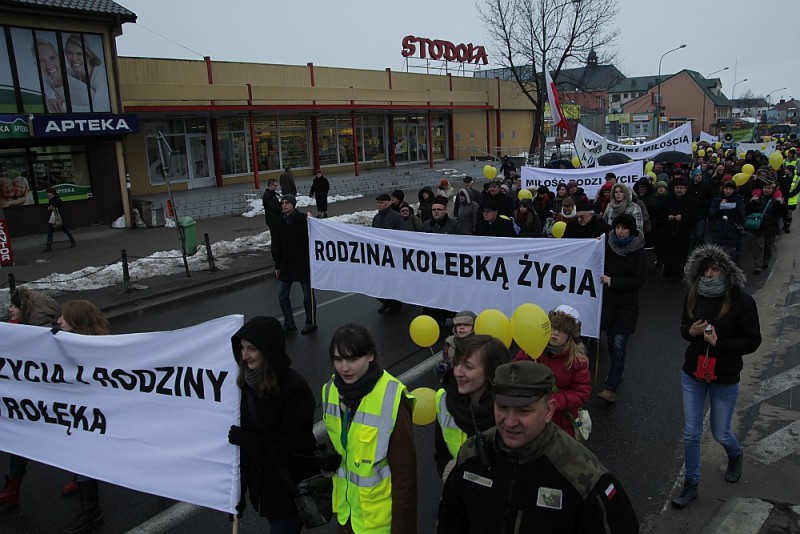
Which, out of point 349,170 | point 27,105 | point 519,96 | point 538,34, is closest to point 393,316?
point 27,105

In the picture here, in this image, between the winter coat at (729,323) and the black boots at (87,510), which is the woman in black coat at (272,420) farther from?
the winter coat at (729,323)

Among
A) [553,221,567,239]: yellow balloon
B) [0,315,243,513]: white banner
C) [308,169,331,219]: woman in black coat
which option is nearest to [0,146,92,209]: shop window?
[308,169,331,219]: woman in black coat

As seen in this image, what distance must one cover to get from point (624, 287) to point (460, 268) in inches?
81.2

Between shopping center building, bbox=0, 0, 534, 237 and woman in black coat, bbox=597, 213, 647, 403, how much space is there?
967 cm

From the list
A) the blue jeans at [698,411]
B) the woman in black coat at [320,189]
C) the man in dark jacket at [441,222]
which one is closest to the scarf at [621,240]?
the blue jeans at [698,411]

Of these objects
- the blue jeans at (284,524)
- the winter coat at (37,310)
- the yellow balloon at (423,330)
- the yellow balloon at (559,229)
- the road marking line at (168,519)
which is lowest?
the road marking line at (168,519)

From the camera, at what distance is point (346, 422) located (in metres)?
3.05

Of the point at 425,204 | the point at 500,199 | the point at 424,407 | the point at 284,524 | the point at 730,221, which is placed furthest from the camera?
the point at 425,204

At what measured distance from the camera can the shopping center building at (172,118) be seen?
1833cm

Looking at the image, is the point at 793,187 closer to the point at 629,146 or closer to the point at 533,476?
the point at 629,146

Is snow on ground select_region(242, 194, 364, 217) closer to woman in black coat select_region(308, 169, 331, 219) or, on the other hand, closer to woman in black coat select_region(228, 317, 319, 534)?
woman in black coat select_region(308, 169, 331, 219)

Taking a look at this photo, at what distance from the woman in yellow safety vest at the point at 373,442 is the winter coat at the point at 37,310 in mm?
2904

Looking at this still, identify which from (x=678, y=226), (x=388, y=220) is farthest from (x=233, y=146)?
(x=678, y=226)

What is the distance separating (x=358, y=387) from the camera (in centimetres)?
297
